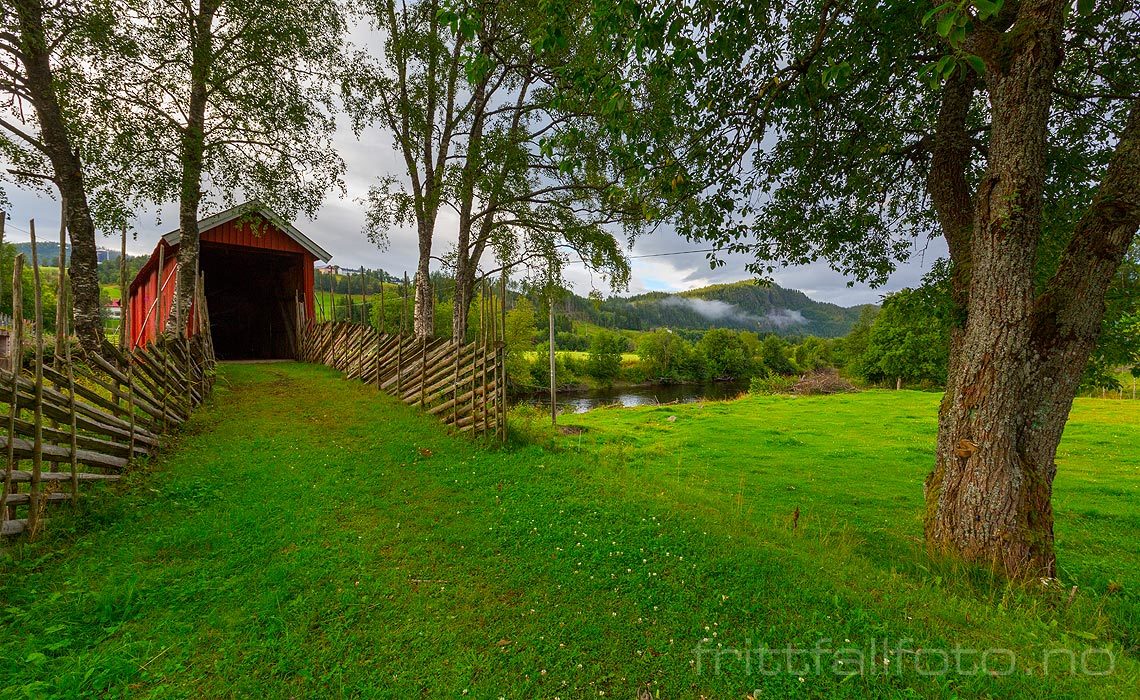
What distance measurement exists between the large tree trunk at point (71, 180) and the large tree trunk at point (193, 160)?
5.62 feet

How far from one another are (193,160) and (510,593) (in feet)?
38.3

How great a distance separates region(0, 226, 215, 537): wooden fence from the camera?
356 cm

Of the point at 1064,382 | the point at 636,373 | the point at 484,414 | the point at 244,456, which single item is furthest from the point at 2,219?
the point at 636,373

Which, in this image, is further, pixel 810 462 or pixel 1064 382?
pixel 810 462

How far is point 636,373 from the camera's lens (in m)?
58.1

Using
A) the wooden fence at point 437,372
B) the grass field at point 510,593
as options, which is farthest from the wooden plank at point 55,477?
the wooden fence at point 437,372

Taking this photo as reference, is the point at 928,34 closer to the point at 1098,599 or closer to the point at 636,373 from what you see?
the point at 1098,599

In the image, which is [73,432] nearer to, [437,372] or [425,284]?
[437,372]

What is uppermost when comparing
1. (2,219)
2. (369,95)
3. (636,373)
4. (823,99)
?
(369,95)

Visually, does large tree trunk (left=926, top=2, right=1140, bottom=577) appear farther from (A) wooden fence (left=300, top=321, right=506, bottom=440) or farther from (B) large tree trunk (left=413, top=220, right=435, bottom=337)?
(B) large tree trunk (left=413, top=220, right=435, bottom=337)

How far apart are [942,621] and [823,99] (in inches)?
222

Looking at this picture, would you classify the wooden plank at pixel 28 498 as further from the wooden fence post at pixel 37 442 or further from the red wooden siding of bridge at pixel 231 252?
the red wooden siding of bridge at pixel 231 252

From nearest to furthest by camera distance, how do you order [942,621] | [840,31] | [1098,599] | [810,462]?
1. [942,621]
2. [1098,599]
3. [840,31]
4. [810,462]

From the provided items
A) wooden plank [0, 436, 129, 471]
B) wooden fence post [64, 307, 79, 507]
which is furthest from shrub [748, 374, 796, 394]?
wooden fence post [64, 307, 79, 507]
